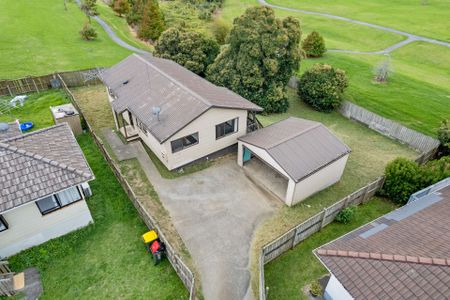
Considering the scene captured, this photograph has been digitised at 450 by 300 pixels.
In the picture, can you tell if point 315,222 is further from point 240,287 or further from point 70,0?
point 70,0

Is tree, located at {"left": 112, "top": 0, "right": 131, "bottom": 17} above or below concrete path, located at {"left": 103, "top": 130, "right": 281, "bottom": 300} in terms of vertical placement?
above

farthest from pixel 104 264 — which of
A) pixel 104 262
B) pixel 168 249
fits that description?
pixel 168 249

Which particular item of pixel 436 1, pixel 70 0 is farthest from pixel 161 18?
pixel 436 1

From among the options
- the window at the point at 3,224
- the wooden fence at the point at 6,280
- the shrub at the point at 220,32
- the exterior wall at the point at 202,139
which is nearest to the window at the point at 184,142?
the exterior wall at the point at 202,139

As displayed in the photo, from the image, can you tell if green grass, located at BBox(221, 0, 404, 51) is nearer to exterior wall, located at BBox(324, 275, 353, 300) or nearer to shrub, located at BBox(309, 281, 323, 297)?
shrub, located at BBox(309, 281, 323, 297)

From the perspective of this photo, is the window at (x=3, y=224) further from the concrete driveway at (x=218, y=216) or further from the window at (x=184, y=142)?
the window at (x=184, y=142)

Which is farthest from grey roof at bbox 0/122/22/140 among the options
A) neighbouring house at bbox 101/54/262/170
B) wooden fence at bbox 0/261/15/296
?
wooden fence at bbox 0/261/15/296
